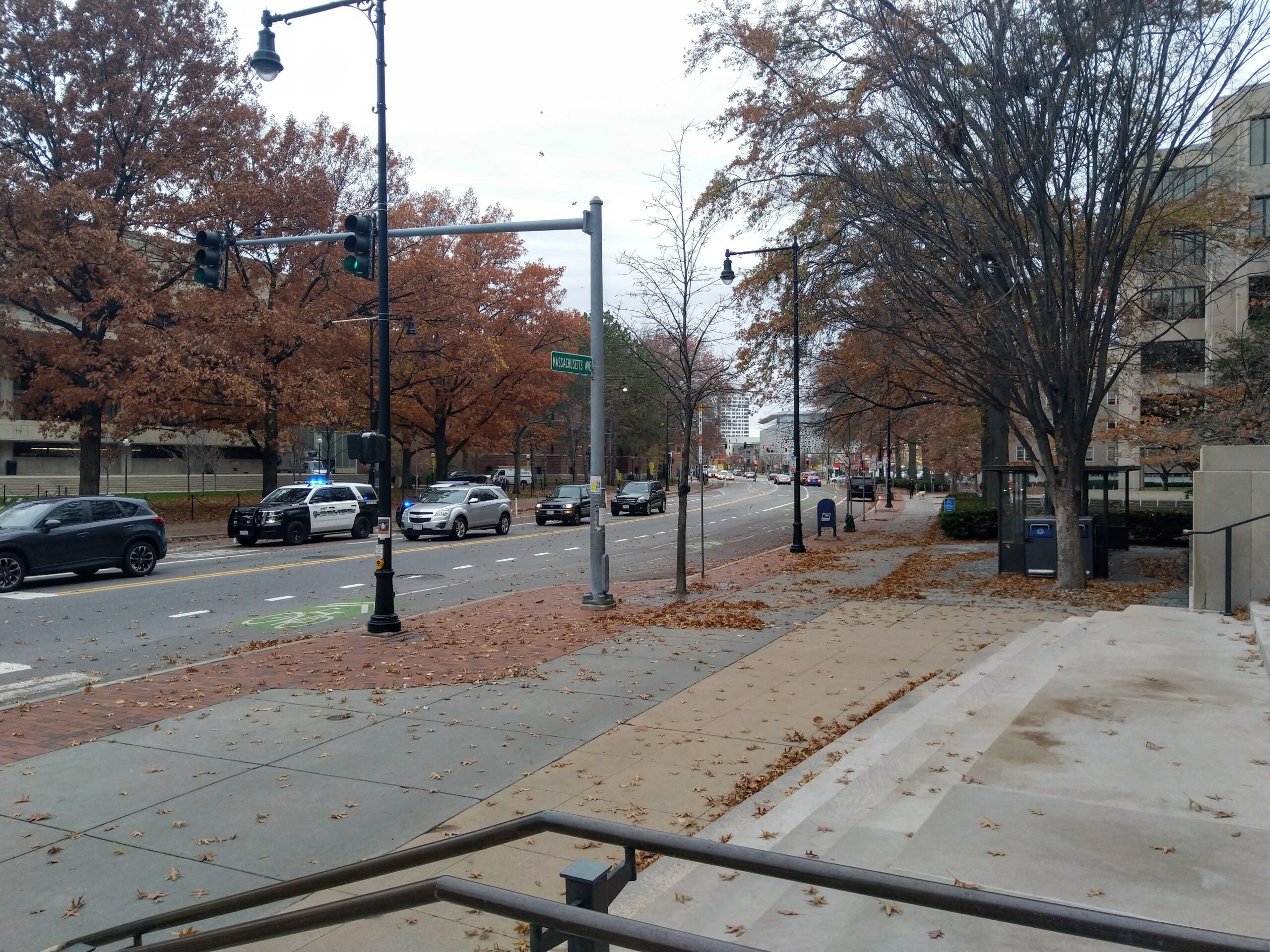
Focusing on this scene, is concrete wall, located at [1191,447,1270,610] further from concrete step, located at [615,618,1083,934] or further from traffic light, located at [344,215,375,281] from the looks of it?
traffic light, located at [344,215,375,281]

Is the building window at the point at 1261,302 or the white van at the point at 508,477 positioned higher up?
the building window at the point at 1261,302

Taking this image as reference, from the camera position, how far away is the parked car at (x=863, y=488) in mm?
49531

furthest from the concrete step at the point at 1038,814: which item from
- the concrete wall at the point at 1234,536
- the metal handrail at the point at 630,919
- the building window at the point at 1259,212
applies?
the building window at the point at 1259,212

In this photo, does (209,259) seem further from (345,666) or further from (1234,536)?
(1234,536)

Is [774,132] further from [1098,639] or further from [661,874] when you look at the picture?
[661,874]

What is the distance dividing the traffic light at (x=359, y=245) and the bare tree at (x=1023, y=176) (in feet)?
24.7

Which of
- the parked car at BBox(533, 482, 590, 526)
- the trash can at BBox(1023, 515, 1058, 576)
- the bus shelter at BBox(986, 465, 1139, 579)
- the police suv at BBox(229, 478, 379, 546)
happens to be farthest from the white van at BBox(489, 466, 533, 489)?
the trash can at BBox(1023, 515, 1058, 576)

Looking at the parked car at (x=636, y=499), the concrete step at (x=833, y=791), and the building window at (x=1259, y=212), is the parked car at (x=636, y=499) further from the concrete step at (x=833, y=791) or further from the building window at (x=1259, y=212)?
the concrete step at (x=833, y=791)

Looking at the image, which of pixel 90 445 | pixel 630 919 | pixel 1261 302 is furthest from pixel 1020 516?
pixel 90 445

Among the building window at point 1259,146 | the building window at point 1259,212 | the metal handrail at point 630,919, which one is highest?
the building window at point 1259,146

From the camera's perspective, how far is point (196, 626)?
1370cm

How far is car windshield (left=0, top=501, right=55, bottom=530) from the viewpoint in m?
17.0

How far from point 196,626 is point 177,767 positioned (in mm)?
7397

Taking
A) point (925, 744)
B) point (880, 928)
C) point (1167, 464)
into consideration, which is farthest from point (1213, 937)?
point (1167, 464)
